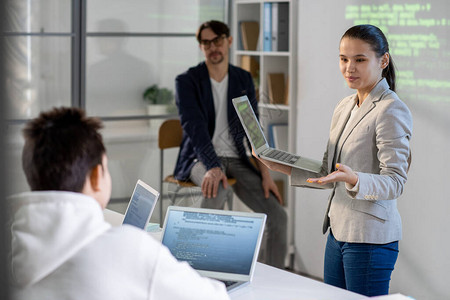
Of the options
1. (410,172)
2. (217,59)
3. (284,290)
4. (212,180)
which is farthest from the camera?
(217,59)

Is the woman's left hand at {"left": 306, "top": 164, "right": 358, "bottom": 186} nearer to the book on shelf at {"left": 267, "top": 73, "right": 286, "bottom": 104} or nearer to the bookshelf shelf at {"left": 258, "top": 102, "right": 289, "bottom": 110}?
the bookshelf shelf at {"left": 258, "top": 102, "right": 289, "bottom": 110}

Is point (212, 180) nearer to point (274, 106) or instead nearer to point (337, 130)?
point (274, 106)

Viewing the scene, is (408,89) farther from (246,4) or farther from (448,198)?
Result: (246,4)

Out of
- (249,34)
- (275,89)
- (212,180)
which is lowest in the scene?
(212,180)

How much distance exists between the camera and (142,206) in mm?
2301

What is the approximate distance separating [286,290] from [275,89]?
257 centimetres

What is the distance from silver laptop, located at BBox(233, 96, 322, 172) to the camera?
7.64ft

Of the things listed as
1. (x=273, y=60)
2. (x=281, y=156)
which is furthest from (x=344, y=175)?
(x=273, y=60)

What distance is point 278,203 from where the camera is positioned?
391 centimetres

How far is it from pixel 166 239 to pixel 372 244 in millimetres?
697

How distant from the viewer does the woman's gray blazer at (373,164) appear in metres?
2.08

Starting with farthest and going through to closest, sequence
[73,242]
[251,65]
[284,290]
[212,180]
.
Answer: [251,65]
[212,180]
[284,290]
[73,242]

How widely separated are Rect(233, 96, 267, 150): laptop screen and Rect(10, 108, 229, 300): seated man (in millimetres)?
960

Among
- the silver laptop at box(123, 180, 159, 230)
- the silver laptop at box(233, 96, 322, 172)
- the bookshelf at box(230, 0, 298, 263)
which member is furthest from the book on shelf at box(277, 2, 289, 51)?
the silver laptop at box(123, 180, 159, 230)
